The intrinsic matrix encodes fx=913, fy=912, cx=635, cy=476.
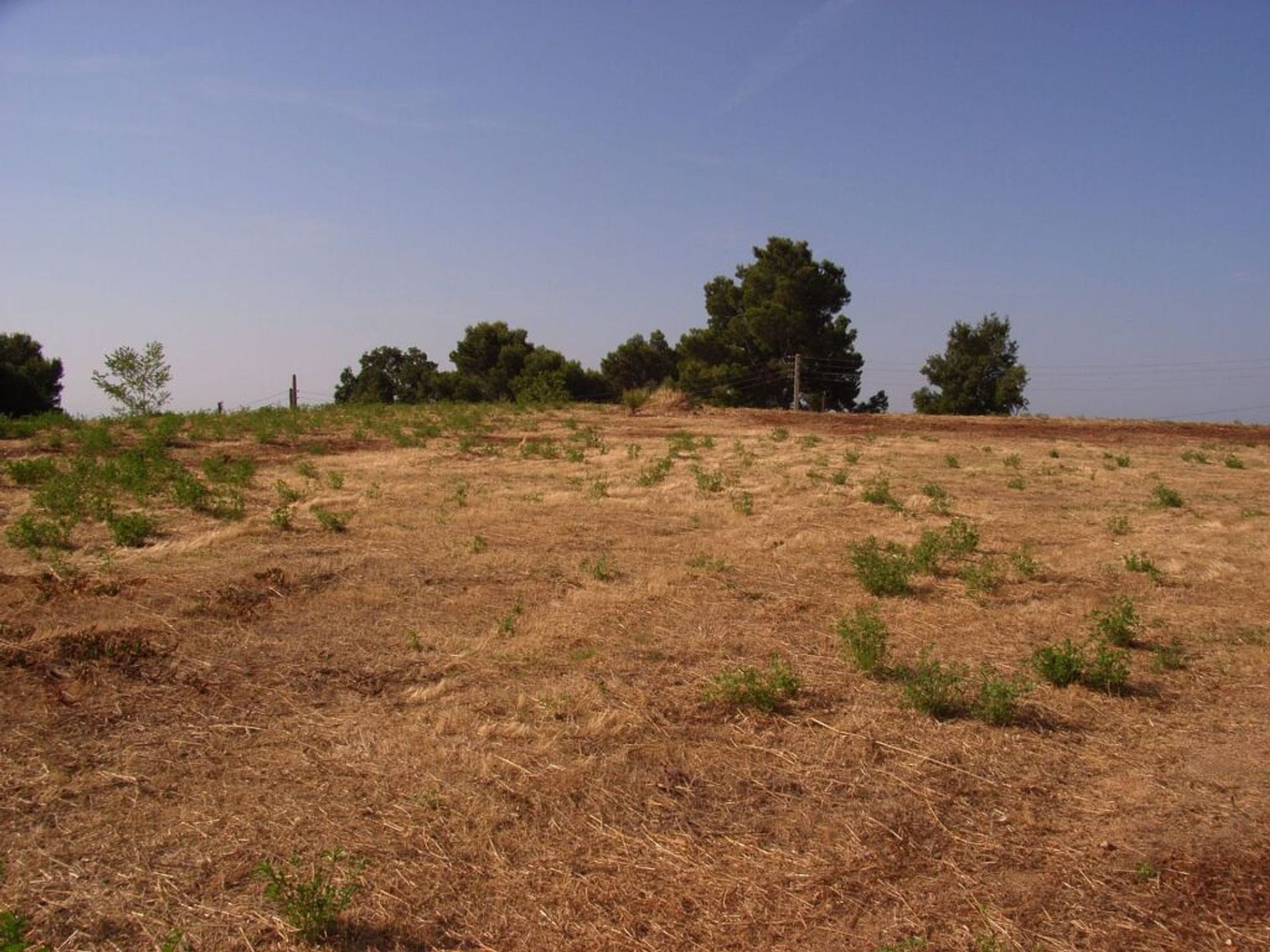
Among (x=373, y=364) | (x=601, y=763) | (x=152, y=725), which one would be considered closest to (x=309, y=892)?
(x=601, y=763)

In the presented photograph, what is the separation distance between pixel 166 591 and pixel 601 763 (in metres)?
3.43

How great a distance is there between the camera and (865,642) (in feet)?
15.6

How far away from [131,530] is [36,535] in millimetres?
610

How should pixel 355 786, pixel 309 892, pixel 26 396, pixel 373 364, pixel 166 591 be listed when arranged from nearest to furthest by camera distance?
pixel 309 892 → pixel 355 786 → pixel 166 591 → pixel 26 396 → pixel 373 364

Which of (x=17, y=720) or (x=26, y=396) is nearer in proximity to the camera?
(x=17, y=720)

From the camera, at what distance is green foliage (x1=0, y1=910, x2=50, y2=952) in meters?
2.18

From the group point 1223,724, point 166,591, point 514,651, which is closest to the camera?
point 1223,724

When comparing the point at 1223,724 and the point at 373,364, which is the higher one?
the point at 373,364

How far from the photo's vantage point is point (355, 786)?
3.40 metres

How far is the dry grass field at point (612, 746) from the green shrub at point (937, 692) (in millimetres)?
90

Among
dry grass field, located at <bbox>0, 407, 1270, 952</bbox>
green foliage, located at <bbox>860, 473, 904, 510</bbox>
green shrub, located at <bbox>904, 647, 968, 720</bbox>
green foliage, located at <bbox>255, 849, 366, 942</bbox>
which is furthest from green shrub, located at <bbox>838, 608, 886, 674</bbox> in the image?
green foliage, located at <bbox>860, 473, 904, 510</bbox>

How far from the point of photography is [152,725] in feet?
12.7

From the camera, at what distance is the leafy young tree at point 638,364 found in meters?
43.2

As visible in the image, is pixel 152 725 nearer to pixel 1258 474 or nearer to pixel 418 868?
pixel 418 868
